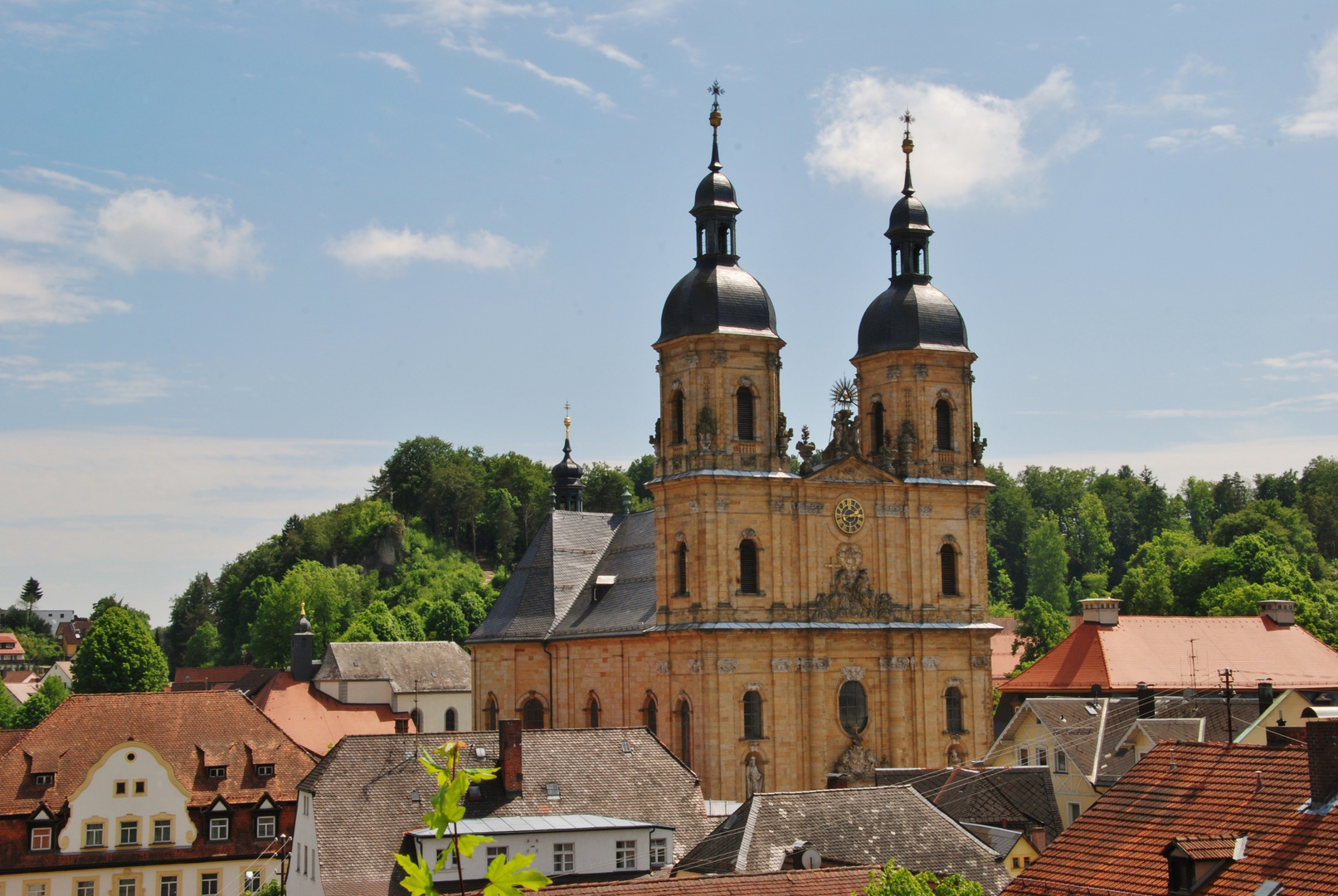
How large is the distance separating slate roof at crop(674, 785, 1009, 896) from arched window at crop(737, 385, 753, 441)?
19519mm

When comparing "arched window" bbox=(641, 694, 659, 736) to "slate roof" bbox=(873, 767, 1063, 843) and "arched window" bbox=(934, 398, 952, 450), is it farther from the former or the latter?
"arched window" bbox=(934, 398, 952, 450)

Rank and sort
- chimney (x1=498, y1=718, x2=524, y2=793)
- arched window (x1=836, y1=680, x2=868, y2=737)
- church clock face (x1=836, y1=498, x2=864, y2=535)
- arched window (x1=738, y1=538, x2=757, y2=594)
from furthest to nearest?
1. church clock face (x1=836, y1=498, x2=864, y2=535)
2. arched window (x1=836, y1=680, x2=868, y2=737)
3. arched window (x1=738, y1=538, x2=757, y2=594)
4. chimney (x1=498, y1=718, x2=524, y2=793)

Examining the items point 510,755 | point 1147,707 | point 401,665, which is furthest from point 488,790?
point 401,665

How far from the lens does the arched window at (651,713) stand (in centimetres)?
5578

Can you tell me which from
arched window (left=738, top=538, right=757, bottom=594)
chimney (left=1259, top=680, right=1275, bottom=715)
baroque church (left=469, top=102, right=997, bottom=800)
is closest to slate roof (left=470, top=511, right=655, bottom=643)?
baroque church (left=469, top=102, right=997, bottom=800)

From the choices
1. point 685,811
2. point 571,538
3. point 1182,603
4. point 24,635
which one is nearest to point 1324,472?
point 1182,603

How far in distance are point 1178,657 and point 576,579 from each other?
26.5 m

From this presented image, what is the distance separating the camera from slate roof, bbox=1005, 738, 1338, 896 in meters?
19.8

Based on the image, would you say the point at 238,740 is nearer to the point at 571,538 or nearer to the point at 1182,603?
the point at 571,538

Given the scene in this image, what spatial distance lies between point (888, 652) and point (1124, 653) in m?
17.2

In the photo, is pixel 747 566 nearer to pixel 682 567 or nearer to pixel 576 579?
pixel 682 567

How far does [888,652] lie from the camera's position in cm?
5744

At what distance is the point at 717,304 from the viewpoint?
55750 mm

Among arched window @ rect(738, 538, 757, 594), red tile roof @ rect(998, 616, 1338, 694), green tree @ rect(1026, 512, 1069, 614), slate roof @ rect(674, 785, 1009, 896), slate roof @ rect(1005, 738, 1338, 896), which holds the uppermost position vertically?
green tree @ rect(1026, 512, 1069, 614)
